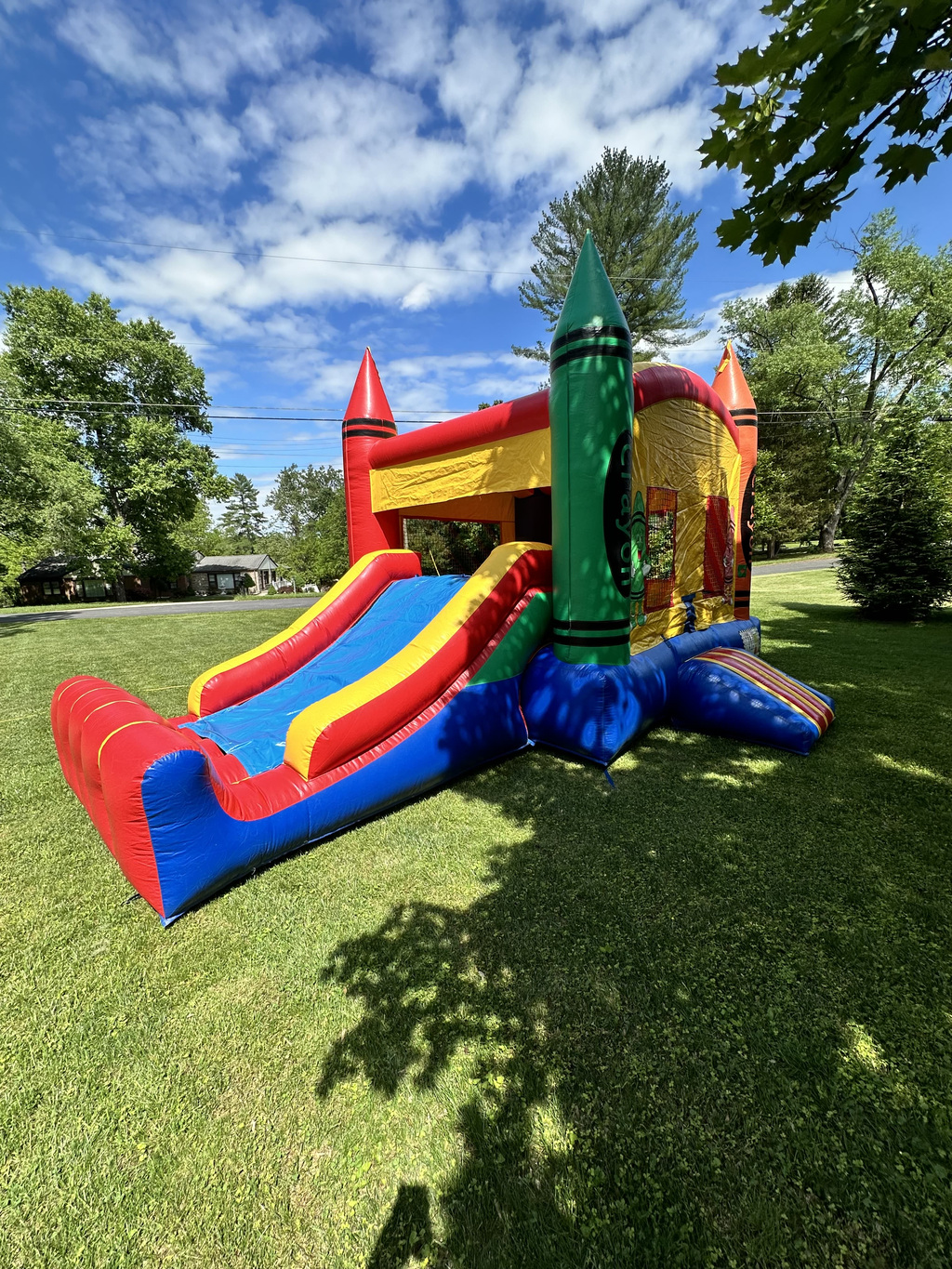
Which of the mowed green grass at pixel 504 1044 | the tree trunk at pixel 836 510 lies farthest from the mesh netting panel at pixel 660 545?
the tree trunk at pixel 836 510

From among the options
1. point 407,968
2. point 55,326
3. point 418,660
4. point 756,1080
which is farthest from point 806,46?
point 55,326

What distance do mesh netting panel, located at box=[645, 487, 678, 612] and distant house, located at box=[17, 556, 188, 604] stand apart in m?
31.8

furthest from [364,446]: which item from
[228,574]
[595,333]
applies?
[228,574]

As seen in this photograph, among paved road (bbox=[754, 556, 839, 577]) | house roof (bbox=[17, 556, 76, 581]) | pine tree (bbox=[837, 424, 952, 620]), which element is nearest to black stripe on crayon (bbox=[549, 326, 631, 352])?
pine tree (bbox=[837, 424, 952, 620])

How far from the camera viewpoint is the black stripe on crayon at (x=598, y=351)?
3.74 m

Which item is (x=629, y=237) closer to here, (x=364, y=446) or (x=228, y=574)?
(x=364, y=446)

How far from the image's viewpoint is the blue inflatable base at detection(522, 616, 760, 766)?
12.8 ft

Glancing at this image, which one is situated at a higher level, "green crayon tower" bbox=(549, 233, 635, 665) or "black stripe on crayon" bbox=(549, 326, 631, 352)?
"black stripe on crayon" bbox=(549, 326, 631, 352)

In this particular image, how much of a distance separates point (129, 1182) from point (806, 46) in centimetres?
439

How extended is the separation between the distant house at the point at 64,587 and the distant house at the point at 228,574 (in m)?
7.00

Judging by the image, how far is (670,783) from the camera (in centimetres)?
367

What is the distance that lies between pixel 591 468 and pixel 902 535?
9.17 m

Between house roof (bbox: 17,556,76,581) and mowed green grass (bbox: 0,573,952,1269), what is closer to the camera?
mowed green grass (bbox: 0,573,952,1269)

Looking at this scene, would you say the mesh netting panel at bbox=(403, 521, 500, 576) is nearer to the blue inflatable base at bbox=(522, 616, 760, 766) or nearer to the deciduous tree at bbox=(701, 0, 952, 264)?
the blue inflatable base at bbox=(522, 616, 760, 766)
